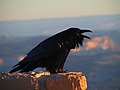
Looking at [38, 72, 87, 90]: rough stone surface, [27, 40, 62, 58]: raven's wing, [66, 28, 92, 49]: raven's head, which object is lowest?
[38, 72, 87, 90]: rough stone surface

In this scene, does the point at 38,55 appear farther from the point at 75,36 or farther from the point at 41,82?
the point at 41,82

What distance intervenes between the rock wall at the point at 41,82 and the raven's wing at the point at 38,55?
187cm

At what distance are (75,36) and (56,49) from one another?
1.41 feet

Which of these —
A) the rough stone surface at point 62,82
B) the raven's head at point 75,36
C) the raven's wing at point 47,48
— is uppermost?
the raven's head at point 75,36

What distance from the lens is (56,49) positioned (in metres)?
13.0

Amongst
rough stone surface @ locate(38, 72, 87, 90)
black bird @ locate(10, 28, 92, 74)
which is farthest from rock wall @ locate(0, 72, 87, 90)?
black bird @ locate(10, 28, 92, 74)

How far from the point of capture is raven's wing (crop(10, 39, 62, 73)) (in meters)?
12.6

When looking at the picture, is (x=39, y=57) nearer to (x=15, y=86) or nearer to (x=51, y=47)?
(x=51, y=47)

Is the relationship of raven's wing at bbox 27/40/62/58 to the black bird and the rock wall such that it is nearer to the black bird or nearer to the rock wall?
the black bird

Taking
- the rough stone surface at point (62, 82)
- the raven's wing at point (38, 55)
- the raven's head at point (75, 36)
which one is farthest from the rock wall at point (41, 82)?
the raven's head at point (75, 36)

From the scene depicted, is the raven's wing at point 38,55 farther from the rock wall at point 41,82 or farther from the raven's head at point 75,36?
the rock wall at point 41,82

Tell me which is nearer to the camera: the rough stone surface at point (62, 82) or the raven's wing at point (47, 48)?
the rough stone surface at point (62, 82)

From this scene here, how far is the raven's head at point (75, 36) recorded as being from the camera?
13.0 meters

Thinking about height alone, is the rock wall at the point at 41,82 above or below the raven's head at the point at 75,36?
below
